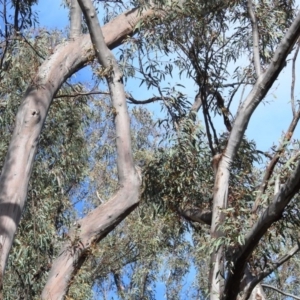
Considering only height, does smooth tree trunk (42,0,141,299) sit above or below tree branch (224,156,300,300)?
above

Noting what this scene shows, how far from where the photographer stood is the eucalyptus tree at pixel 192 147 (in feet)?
13.2

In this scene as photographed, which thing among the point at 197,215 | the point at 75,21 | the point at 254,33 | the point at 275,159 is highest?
the point at 75,21

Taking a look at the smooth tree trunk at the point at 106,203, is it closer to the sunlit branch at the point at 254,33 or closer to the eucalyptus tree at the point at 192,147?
the eucalyptus tree at the point at 192,147

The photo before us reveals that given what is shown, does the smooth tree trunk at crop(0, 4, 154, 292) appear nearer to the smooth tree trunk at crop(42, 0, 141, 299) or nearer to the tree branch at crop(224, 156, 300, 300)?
the smooth tree trunk at crop(42, 0, 141, 299)

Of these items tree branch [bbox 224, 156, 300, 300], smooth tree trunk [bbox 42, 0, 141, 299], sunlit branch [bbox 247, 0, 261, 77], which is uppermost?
sunlit branch [bbox 247, 0, 261, 77]

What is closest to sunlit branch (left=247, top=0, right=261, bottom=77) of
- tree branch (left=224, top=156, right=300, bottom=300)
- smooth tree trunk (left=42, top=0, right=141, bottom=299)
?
smooth tree trunk (left=42, top=0, right=141, bottom=299)

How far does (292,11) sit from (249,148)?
144cm

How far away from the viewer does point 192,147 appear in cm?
521

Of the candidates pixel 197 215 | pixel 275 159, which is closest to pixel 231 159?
pixel 275 159

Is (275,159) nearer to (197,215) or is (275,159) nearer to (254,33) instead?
(197,215)

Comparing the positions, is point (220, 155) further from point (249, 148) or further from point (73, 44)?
point (73, 44)

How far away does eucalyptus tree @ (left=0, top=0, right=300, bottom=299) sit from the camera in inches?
158

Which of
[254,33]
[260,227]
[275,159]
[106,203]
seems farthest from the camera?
[254,33]

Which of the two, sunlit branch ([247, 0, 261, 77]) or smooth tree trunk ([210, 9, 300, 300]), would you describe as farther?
sunlit branch ([247, 0, 261, 77])
